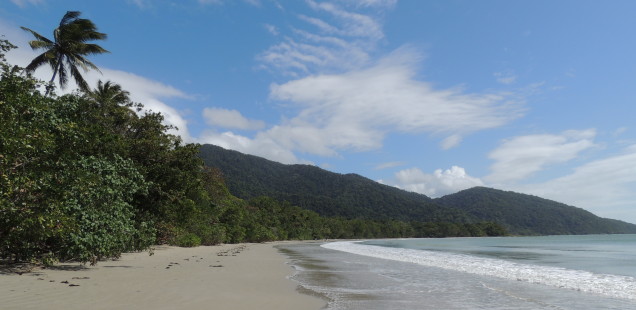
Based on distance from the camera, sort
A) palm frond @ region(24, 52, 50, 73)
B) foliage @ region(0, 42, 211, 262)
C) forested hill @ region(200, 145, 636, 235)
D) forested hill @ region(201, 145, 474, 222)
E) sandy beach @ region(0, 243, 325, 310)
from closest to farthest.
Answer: sandy beach @ region(0, 243, 325, 310), foliage @ region(0, 42, 211, 262), palm frond @ region(24, 52, 50, 73), forested hill @ region(201, 145, 474, 222), forested hill @ region(200, 145, 636, 235)

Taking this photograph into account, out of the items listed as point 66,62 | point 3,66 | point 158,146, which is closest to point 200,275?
point 3,66

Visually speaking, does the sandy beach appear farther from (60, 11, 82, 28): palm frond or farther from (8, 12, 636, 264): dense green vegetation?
(60, 11, 82, 28): palm frond

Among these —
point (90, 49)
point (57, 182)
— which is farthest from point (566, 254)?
point (90, 49)

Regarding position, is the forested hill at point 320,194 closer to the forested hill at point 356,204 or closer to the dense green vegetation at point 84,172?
the forested hill at point 356,204

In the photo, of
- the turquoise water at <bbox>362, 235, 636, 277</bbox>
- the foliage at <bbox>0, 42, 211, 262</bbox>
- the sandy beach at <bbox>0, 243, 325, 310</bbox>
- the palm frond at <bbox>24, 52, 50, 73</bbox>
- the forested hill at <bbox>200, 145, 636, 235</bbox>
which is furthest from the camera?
the forested hill at <bbox>200, 145, 636, 235</bbox>

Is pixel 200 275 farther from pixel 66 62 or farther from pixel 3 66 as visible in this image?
pixel 66 62

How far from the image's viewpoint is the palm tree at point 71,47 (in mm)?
26464

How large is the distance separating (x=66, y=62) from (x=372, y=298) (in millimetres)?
28324

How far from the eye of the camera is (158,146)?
73.3ft

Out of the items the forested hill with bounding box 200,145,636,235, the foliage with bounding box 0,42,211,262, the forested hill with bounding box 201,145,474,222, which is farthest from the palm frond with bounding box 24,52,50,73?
the forested hill with bounding box 200,145,636,235

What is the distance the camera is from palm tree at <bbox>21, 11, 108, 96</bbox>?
2646 centimetres

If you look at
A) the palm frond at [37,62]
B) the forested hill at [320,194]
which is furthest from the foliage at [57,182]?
the forested hill at [320,194]

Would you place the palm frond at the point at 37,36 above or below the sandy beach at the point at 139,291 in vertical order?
above

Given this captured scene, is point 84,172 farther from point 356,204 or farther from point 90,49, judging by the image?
point 356,204
